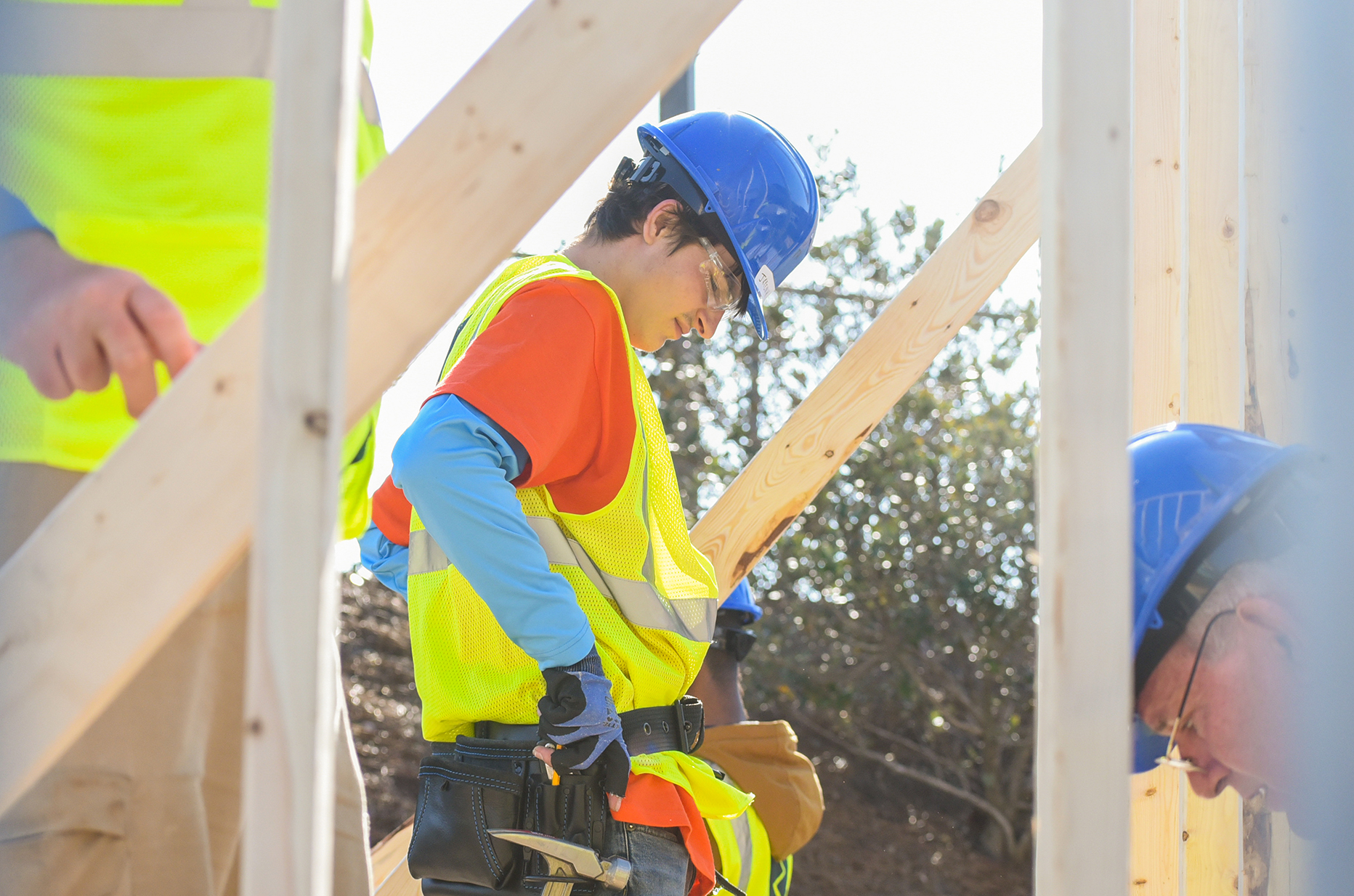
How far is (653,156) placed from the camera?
2314 millimetres

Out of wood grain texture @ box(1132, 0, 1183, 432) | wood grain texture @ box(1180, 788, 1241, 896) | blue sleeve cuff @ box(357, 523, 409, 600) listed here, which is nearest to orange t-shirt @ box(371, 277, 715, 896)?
blue sleeve cuff @ box(357, 523, 409, 600)

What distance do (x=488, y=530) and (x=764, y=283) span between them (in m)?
0.86

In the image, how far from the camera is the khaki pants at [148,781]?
128cm

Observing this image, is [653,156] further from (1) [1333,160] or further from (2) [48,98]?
(1) [1333,160]

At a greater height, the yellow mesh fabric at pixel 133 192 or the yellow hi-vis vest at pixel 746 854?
the yellow mesh fabric at pixel 133 192

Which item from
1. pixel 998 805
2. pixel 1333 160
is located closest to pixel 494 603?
pixel 1333 160

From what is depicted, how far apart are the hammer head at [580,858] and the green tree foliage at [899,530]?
134 inches

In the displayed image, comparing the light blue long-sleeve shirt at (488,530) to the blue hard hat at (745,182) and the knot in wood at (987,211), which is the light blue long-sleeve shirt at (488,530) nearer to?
the blue hard hat at (745,182)

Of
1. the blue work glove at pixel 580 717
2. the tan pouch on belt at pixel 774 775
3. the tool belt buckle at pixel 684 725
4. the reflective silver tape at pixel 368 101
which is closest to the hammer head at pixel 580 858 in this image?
the blue work glove at pixel 580 717

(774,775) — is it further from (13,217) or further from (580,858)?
(13,217)

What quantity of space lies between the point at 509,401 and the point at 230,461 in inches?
27.8

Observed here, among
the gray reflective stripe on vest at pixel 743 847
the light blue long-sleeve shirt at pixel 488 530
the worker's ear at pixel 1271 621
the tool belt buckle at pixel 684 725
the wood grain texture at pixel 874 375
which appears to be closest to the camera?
the worker's ear at pixel 1271 621

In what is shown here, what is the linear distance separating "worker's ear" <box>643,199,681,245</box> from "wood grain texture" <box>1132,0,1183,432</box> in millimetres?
1178

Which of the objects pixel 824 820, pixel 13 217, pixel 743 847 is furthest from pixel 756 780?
pixel 824 820
